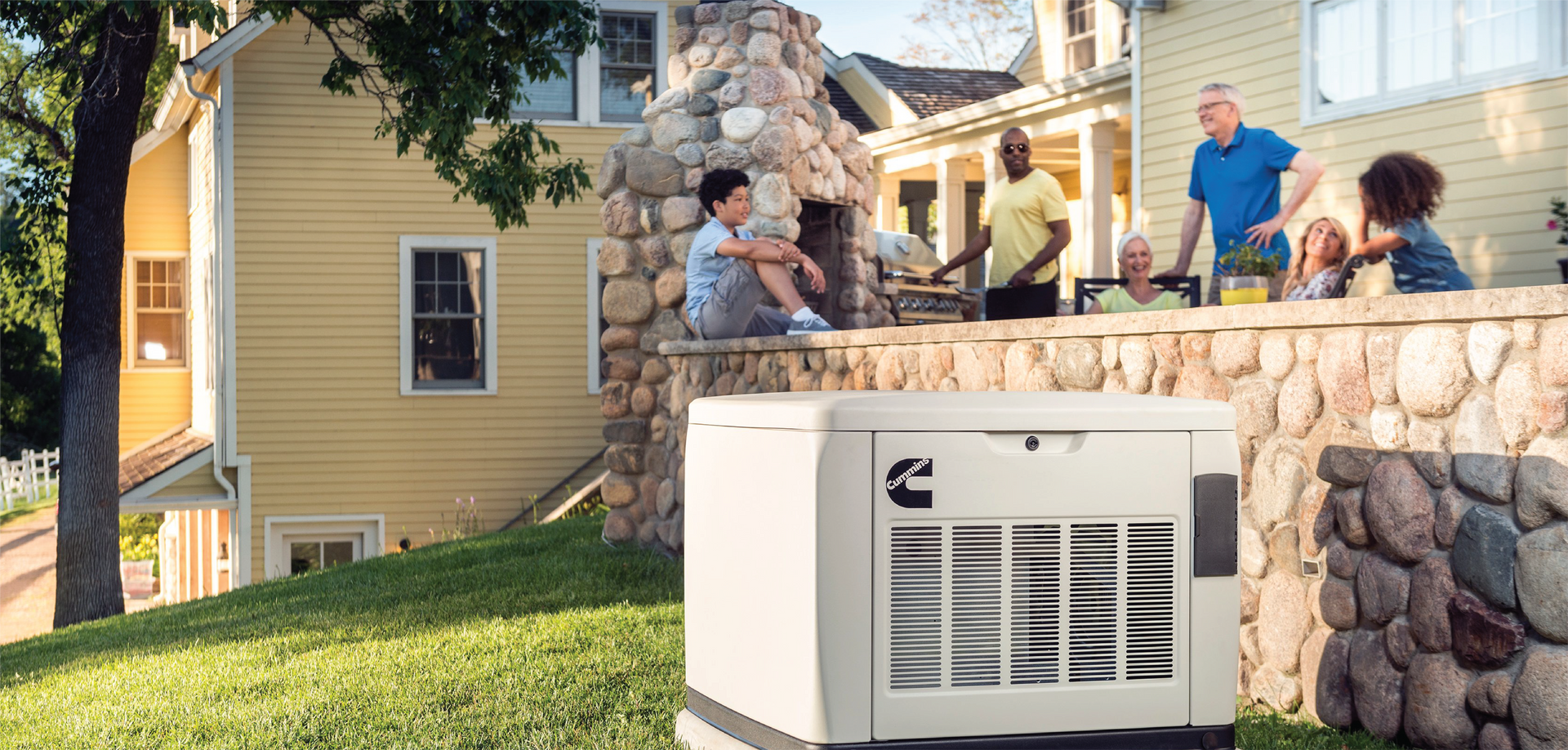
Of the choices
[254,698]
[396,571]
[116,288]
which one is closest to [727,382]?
[396,571]

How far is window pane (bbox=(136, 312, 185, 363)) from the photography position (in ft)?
52.4

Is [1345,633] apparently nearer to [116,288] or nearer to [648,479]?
[648,479]

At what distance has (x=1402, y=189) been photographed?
5.20m

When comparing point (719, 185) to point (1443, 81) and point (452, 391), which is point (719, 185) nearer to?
point (1443, 81)

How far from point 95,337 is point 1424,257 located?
9.82 meters

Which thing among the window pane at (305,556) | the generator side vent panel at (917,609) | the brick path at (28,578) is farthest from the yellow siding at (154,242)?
the generator side vent panel at (917,609)

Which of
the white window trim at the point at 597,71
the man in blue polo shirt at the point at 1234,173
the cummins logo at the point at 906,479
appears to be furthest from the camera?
the white window trim at the point at 597,71

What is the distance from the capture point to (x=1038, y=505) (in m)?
2.37

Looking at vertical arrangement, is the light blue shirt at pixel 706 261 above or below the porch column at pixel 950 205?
below

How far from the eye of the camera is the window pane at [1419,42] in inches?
358

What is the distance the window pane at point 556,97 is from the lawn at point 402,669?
7.46 metres

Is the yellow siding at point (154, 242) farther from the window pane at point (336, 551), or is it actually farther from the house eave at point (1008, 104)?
the house eave at point (1008, 104)

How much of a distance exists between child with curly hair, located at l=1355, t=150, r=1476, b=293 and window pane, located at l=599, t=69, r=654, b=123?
32.7 feet

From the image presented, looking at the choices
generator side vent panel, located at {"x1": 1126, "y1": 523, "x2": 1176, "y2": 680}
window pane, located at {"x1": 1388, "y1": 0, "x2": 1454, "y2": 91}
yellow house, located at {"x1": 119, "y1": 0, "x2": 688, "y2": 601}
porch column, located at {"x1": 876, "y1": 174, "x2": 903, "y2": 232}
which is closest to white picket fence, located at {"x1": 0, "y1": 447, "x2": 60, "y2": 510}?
yellow house, located at {"x1": 119, "y1": 0, "x2": 688, "y2": 601}
